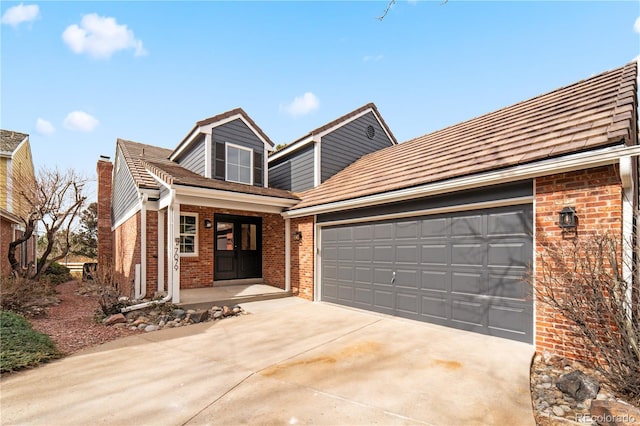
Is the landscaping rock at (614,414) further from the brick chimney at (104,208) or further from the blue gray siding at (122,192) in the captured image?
the brick chimney at (104,208)

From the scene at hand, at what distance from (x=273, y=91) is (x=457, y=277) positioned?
7.12m

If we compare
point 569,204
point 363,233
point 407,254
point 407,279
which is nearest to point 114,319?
point 363,233

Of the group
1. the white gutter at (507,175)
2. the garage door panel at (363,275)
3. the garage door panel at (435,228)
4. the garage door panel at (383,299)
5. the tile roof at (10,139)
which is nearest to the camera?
the white gutter at (507,175)

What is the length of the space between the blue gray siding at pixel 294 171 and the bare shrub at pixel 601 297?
7.71m

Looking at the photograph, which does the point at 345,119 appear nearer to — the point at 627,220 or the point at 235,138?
the point at 235,138

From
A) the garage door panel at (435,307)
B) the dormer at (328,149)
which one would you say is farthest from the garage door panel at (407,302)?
the dormer at (328,149)

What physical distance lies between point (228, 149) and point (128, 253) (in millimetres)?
4834

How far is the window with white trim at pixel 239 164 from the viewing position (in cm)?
1073

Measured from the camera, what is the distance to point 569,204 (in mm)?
4426

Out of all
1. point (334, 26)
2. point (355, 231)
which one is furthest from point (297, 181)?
point (334, 26)

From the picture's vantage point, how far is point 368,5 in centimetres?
549

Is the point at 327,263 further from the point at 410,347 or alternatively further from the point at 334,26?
the point at 334,26

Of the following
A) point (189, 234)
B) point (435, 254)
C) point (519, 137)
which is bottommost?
point (435, 254)

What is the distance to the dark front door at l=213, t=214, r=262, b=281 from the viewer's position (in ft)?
33.9
